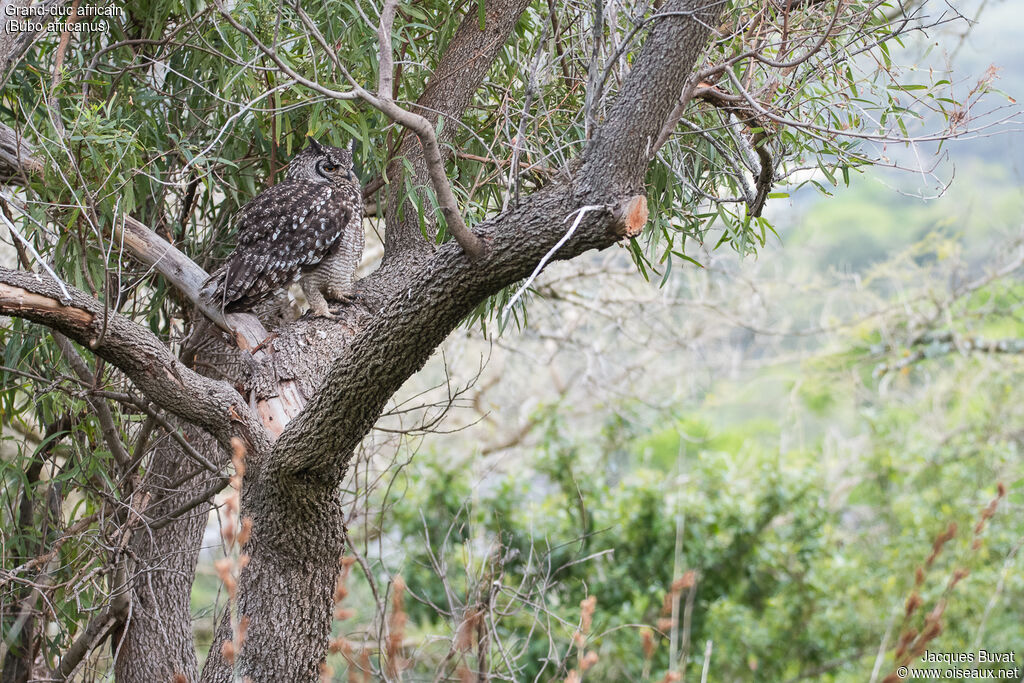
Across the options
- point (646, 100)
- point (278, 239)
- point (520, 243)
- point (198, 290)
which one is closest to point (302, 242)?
point (278, 239)

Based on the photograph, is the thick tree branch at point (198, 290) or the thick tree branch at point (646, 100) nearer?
the thick tree branch at point (646, 100)

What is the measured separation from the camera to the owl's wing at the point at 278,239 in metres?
2.06

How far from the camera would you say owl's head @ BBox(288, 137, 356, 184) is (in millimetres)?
2334

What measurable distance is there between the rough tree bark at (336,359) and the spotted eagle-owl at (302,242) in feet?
0.72

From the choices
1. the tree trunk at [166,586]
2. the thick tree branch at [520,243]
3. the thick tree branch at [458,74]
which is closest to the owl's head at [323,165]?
the thick tree branch at [458,74]

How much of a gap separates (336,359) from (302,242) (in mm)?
628

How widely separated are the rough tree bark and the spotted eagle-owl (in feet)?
0.72

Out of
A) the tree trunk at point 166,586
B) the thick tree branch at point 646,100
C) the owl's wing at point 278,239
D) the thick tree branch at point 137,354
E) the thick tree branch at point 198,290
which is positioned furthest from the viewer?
the tree trunk at point 166,586

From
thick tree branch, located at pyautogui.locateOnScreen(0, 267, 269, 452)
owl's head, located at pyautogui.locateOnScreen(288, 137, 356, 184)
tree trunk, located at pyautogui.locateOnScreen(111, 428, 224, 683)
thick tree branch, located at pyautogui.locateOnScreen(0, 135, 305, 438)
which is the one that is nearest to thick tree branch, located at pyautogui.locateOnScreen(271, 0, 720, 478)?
thick tree branch, located at pyautogui.locateOnScreen(0, 267, 269, 452)

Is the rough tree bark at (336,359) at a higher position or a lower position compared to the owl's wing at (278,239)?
lower

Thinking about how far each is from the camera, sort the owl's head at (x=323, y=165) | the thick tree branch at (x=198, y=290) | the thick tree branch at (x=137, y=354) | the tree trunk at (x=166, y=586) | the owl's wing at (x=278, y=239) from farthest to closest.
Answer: the owl's head at (x=323, y=165), the tree trunk at (x=166, y=586), the owl's wing at (x=278, y=239), the thick tree branch at (x=198, y=290), the thick tree branch at (x=137, y=354)

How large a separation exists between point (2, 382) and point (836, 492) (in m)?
5.30

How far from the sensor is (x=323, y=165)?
2344 millimetres

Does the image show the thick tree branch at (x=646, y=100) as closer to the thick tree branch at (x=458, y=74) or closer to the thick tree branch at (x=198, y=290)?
the thick tree branch at (x=458, y=74)
